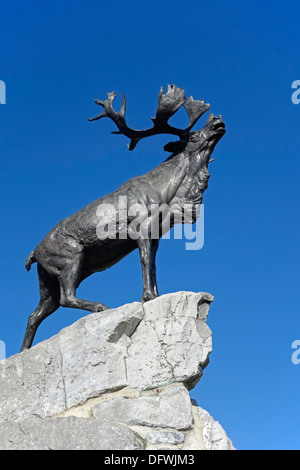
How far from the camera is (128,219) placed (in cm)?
987

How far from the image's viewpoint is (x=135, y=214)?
32.3ft

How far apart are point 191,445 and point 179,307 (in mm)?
1625

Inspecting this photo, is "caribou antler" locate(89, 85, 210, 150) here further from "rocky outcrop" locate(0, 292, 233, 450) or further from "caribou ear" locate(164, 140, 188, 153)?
"rocky outcrop" locate(0, 292, 233, 450)

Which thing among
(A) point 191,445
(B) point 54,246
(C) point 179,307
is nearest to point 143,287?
(C) point 179,307

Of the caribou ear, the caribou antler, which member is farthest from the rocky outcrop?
the caribou antler

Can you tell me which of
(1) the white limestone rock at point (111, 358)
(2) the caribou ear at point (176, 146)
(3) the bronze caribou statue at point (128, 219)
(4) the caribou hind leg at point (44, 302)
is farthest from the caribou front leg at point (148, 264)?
(2) the caribou ear at point (176, 146)

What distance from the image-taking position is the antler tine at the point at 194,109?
10.6 meters

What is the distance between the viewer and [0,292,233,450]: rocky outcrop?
815 cm

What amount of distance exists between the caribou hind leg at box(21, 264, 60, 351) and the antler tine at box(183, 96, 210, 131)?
2770 mm

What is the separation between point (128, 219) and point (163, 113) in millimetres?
1628

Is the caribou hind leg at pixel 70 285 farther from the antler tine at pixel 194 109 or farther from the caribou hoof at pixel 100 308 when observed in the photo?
the antler tine at pixel 194 109

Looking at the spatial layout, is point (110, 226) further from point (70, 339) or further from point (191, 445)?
point (191, 445)

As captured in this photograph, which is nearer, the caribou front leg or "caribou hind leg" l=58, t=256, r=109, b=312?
the caribou front leg
